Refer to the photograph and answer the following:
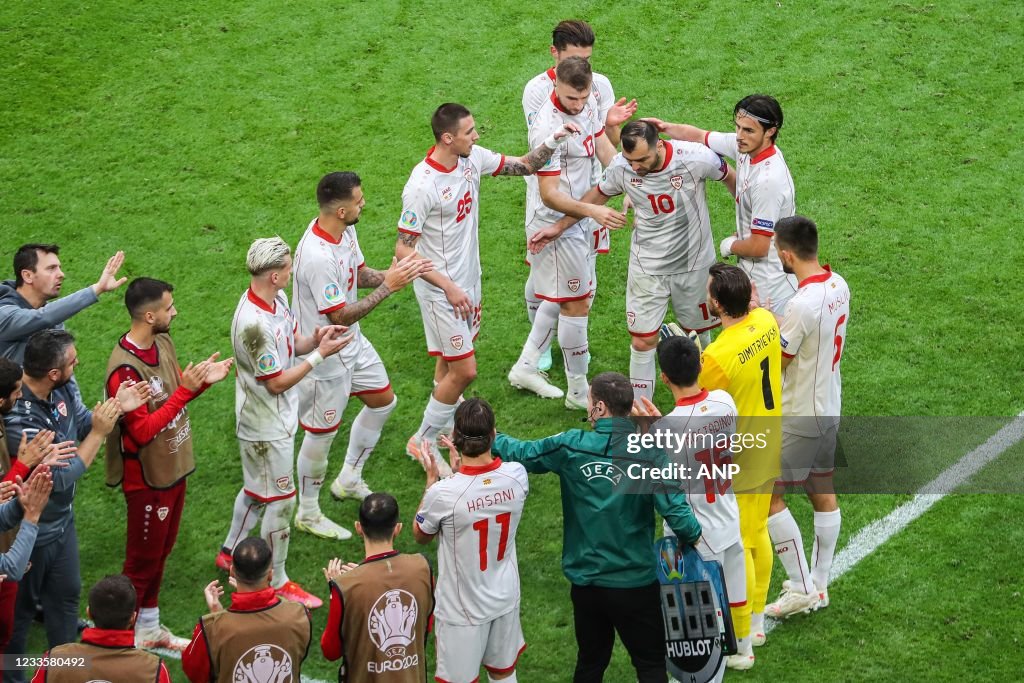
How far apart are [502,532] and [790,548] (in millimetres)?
1900

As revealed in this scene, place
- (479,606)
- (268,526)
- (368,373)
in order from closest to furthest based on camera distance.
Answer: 1. (479,606)
2. (268,526)
3. (368,373)

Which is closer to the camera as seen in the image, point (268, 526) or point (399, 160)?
point (268, 526)

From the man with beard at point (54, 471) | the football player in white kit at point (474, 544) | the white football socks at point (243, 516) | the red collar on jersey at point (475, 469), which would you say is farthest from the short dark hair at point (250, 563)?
the white football socks at point (243, 516)

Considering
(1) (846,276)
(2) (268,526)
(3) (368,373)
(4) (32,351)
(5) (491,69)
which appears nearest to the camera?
(4) (32,351)

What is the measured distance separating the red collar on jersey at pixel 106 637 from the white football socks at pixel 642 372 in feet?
13.3

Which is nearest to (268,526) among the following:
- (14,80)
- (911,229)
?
(911,229)

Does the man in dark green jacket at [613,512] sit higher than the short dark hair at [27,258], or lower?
lower

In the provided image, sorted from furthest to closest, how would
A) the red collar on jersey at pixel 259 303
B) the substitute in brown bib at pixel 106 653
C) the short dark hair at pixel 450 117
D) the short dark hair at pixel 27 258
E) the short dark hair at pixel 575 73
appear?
the short dark hair at pixel 575 73 → the short dark hair at pixel 450 117 → the short dark hair at pixel 27 258 → the red collar on jersey at pixel 259 303 → the substitute in brown bib at pixel 106 653

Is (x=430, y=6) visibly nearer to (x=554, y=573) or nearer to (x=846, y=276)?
(x=846, y=276)

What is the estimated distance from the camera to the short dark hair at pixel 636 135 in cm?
722

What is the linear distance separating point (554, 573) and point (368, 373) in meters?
1.62

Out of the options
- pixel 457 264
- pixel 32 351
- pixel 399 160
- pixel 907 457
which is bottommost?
pixel 907 457

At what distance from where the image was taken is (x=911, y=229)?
31.8ft

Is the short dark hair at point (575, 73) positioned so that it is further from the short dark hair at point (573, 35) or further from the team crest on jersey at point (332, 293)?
the team crest on jersey at point (332, 293)
